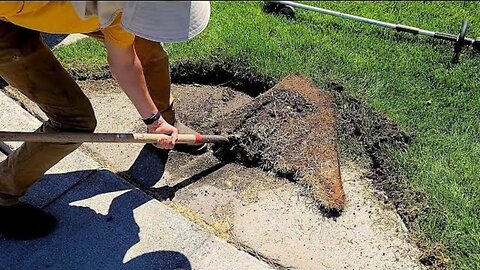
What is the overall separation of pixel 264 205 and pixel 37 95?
131cm

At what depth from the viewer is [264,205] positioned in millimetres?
3527

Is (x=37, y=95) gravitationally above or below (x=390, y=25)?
above

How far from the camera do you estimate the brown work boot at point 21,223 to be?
10.6 feet

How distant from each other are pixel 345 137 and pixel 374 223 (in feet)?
2.14

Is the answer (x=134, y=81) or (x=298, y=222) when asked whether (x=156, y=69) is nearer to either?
(x=134, y=81)

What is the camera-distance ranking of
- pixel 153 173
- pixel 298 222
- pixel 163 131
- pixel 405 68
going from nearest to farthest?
pixel 163 131
pixel 298 222
pixel 153 173
pixel 405 68

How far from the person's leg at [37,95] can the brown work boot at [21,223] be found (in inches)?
5.1

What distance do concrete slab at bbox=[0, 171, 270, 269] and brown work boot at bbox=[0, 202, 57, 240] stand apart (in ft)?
0.11

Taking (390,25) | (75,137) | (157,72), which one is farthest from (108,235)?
(390,25)

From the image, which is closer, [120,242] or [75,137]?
[75,137]

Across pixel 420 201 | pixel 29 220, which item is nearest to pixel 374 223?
pixel 420 201

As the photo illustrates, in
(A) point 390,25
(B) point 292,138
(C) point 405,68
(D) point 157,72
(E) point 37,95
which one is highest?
(E) point 37,95

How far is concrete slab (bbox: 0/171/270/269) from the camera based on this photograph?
3.16m

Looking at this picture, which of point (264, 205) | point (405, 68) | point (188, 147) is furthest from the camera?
point (405, 68)
